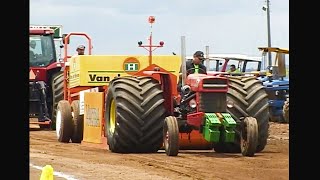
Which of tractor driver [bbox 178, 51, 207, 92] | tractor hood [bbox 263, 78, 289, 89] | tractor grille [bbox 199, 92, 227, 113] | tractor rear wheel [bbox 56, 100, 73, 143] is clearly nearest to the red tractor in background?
tractor rear wheel [bbox 56, 100, 73, 143]

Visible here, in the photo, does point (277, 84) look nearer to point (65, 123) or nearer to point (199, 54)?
point (65, 123)

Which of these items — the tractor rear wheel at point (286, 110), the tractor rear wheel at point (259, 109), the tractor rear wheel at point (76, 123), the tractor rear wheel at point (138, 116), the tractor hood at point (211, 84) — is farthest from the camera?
the tractor rear wheel at point (286, 110)

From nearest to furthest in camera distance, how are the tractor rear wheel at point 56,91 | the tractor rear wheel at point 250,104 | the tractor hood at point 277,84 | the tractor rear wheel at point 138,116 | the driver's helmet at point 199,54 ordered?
the tractor rear wheel at point 138,116, the tractor rear wheel at point 250,104, the driver's helmet at point 199,54, the tractor rear wheel at point 56,91, the tractor hood at point 277,84

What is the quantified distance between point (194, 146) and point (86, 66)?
9.92 feet

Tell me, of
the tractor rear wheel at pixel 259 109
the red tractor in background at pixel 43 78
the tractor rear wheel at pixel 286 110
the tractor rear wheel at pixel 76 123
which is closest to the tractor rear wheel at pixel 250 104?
the tractor rear wheel at pixel 259 109

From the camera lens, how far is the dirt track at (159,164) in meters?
9.06

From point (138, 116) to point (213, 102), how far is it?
1.04 meters

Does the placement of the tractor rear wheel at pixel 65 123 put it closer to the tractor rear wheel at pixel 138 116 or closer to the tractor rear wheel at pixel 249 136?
the tractor rear wheel at pixel 138 116

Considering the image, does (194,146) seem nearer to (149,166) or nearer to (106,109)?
(106,109)

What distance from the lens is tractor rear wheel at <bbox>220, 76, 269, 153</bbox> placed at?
11.7 m

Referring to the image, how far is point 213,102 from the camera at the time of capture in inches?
456

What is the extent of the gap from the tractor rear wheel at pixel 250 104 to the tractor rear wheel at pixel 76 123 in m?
3.66

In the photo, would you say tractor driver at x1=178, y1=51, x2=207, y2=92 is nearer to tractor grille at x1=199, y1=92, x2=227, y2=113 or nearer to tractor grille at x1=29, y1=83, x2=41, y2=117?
tractor grille at x1=199, y1=92, x2=227, y2=113

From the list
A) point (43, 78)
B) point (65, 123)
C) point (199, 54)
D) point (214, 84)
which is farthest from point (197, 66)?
point (43, 78)
